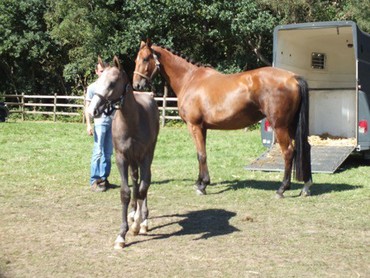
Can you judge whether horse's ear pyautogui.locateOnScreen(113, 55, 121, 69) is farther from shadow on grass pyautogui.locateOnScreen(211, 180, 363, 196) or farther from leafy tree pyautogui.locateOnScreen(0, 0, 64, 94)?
leafy tree pyautogui.locateOnScreen(0, 0, 64, 94)

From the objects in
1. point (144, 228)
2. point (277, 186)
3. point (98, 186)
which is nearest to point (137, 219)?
point (144, 228)

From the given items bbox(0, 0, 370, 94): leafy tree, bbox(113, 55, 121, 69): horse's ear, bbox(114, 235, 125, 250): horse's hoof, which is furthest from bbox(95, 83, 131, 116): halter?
bbox(0, 0, 370, 94): leafy tree

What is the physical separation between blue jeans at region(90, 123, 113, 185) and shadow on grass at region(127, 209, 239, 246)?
2084 millimetres

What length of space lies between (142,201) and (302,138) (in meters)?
3.19

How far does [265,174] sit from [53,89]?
24719 mm

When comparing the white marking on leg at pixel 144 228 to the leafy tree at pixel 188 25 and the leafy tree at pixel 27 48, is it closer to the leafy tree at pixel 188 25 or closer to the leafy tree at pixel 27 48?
the leafy tree at pixel 188 25

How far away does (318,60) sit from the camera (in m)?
13.6

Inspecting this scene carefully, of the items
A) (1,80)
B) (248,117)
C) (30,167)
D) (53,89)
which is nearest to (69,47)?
(53,89)

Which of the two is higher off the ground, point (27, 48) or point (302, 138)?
point (27, 48)

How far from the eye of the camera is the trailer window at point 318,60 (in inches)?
532

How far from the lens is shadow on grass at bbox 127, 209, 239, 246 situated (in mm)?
6176

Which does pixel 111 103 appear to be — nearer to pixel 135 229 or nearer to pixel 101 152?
pixel 135 229

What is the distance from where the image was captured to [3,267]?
4.96 metres

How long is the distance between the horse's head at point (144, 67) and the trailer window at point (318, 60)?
5611mm
